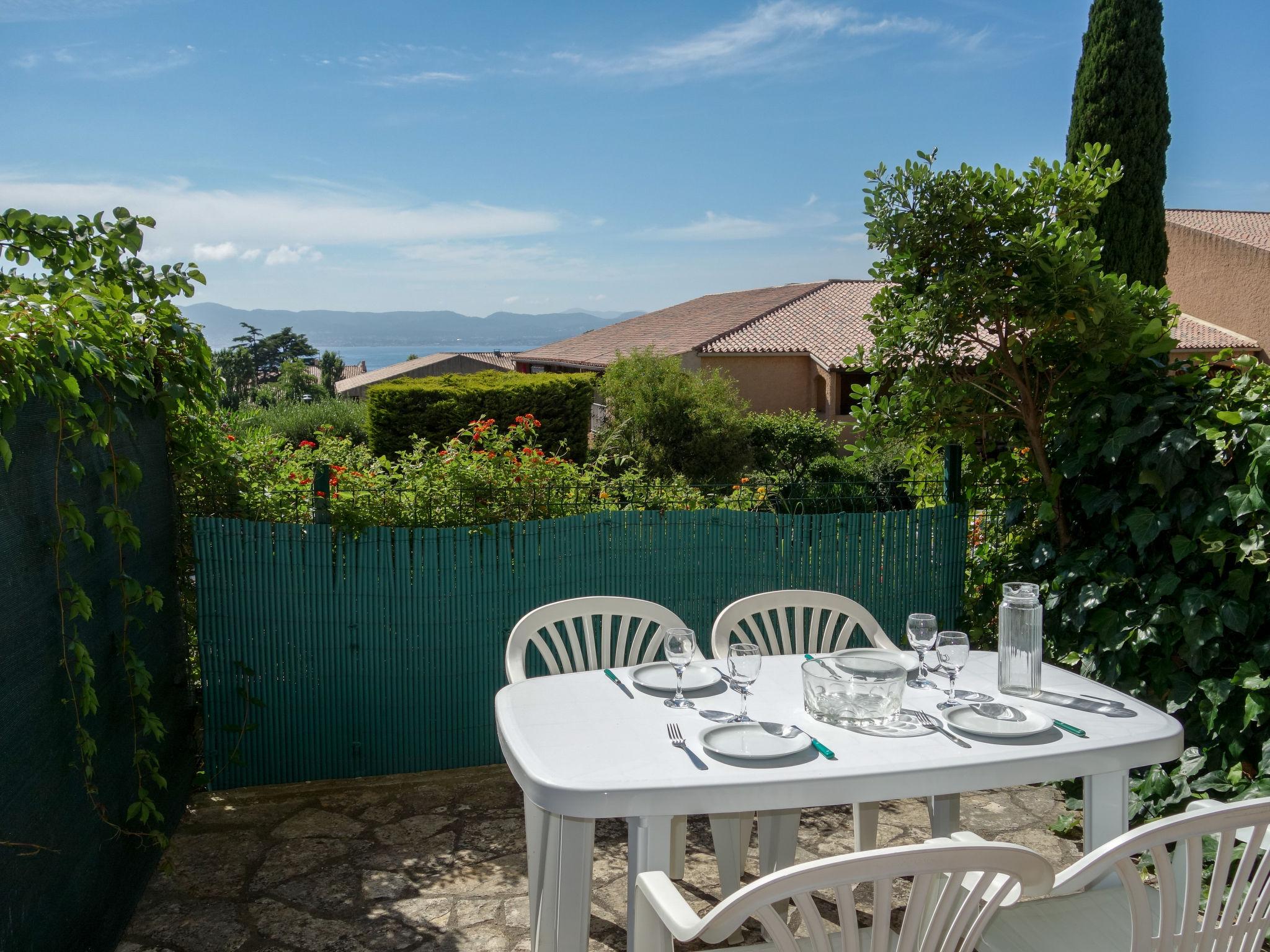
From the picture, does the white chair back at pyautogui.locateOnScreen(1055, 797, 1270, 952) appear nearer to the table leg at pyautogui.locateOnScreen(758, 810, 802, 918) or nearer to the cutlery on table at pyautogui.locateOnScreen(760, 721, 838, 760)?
the cutlery on table at pyautogui.locateOnScreen(760, 721, 838, 760)

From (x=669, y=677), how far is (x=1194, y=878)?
5.06 ft

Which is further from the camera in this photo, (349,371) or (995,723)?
(349,371)

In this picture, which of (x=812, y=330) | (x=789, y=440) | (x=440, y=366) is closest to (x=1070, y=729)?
(x=789, y=440)

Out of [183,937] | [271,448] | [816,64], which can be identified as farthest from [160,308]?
[816,64]

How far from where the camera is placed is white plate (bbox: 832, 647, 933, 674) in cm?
309

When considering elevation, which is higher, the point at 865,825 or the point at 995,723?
the point at 995,723

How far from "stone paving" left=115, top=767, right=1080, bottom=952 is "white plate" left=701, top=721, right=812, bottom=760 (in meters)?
1.02

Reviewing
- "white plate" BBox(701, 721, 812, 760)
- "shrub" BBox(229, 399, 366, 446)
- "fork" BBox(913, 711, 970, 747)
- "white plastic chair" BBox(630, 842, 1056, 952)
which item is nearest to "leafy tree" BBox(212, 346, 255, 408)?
"shrub" BBox(229, 399, 366, 446)

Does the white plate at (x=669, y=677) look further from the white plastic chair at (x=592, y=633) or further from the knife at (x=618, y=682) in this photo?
the white plastic chair at (x=592, y=633)

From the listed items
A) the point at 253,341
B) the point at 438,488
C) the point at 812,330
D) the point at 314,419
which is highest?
the point at 253,341

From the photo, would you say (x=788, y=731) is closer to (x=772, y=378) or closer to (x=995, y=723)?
(x=995, y=723)

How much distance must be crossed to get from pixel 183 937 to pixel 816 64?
2078 centimetres

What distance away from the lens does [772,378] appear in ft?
97.3

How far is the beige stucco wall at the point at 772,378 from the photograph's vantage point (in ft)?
96.8
